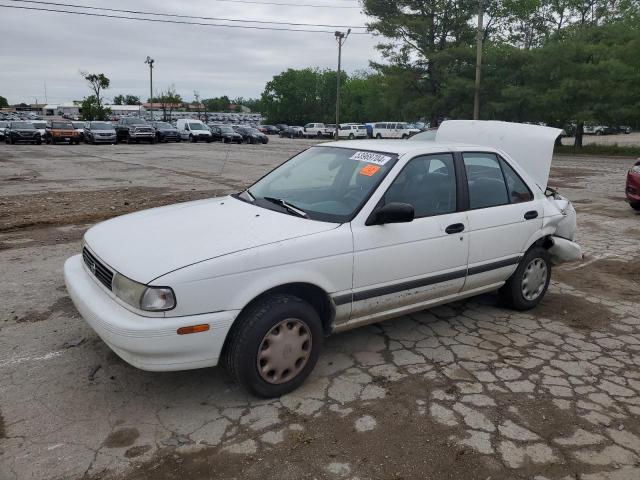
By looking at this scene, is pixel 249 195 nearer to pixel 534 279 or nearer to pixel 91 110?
pixel 534 279

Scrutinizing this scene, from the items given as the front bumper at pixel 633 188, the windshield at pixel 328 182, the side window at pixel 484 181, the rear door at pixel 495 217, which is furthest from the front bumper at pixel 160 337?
the front bumper at pixel 633 188

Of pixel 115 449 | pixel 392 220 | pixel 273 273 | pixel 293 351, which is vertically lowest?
pixel 115 449

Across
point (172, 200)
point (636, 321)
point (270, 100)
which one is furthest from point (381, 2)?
point (270, 100)

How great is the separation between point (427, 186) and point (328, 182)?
2.49ft

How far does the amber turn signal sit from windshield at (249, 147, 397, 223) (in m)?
1.07

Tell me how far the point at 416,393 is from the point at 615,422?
1168 mm

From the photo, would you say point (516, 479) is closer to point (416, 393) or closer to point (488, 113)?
point (416, 393)

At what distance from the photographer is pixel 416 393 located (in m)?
3.43

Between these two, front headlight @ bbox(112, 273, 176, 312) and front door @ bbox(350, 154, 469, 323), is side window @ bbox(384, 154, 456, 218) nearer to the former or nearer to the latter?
front door @ bbox(350, 154, 469, 323)

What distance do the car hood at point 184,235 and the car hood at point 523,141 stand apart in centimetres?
264

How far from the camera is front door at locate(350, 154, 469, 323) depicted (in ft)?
11.8

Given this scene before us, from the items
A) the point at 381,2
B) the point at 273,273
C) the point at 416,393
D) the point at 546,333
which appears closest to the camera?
the point at 273,273

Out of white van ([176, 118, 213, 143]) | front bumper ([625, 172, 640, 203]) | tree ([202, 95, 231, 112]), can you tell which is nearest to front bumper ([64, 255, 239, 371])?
front bumper ([625, 172, 640, 203])

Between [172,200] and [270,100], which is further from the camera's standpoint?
[270,100]
